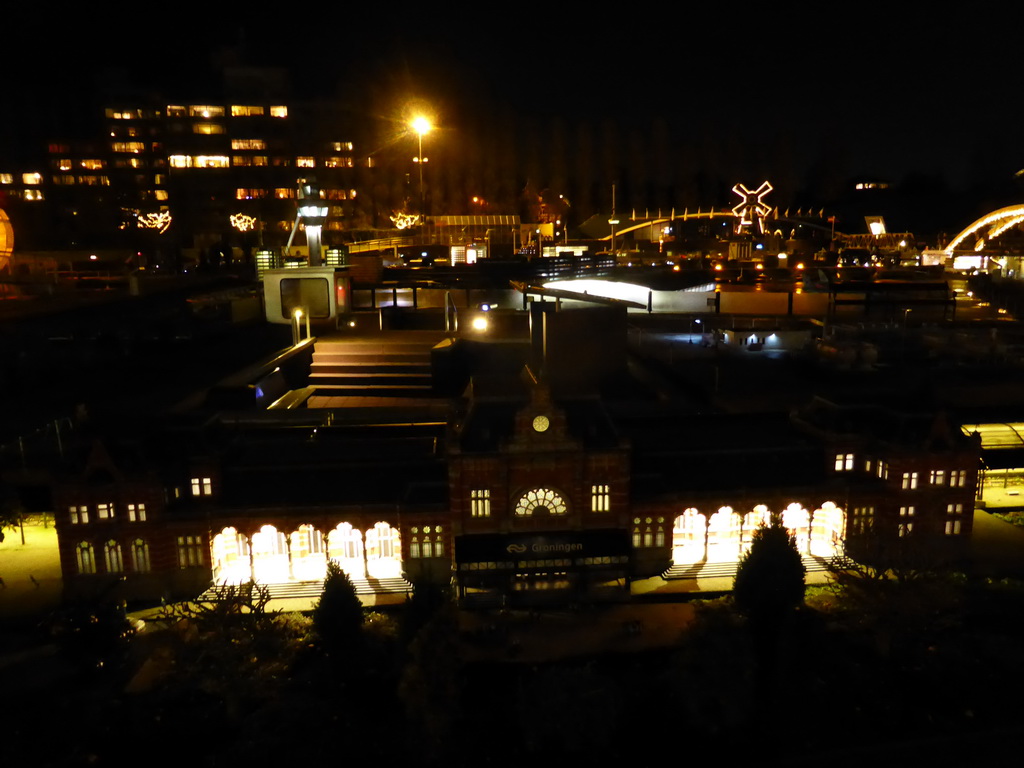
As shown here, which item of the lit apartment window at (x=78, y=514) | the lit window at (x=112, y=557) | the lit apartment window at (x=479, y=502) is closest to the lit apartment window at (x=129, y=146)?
the lit apartment window at (x=78, y=514)

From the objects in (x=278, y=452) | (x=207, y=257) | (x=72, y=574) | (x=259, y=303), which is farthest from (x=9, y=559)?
(x=207, y=257)

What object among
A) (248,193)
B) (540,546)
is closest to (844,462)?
(540,546)

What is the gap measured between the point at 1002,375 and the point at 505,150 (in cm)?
10691

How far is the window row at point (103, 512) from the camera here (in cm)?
2694

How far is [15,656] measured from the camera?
79.7 feet

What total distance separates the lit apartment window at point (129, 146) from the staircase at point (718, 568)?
120 metres

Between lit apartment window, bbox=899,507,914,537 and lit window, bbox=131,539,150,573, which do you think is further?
lit apartment window, bbox=899,507,914,537

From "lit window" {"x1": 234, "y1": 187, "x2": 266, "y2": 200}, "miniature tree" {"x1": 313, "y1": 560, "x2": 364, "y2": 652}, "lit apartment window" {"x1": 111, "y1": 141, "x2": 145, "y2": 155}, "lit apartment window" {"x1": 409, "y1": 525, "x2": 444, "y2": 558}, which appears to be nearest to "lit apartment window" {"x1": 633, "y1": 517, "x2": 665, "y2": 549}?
"lit apartment window" {"x1": 409, "y1": 525, "x2": 444, "y2": 558}

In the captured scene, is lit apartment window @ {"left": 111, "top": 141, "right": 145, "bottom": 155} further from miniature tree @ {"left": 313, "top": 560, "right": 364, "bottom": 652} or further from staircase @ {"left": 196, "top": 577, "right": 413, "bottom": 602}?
miniature tree @ {"left": 313, "top": 560, "right": 364, "bottom": 652}

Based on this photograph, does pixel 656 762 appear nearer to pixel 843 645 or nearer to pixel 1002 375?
pixel 843 645

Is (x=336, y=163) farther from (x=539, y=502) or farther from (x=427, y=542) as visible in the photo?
(x=539, y=502)

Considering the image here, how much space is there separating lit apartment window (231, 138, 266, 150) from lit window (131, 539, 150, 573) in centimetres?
10815

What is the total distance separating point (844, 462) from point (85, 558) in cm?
2687

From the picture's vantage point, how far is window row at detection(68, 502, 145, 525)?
26938 mm
